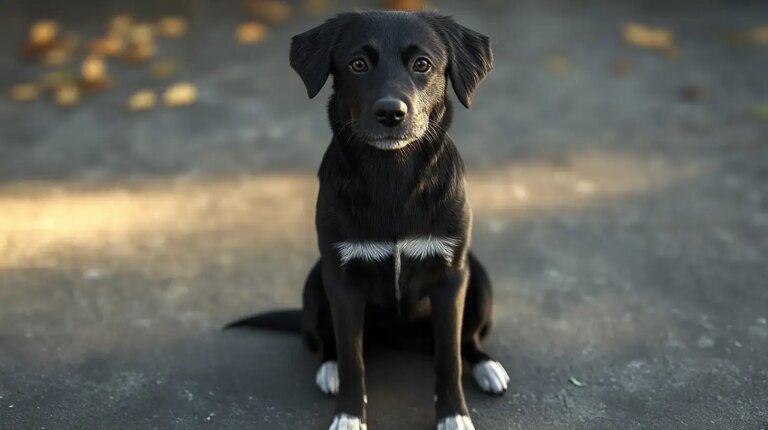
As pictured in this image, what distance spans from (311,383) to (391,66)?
4.27ft

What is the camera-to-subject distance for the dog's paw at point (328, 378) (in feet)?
10.9

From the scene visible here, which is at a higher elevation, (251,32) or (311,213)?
(251,32)

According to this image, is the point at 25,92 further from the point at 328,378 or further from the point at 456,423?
the point at 456,423

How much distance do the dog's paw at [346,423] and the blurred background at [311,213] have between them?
12 cm

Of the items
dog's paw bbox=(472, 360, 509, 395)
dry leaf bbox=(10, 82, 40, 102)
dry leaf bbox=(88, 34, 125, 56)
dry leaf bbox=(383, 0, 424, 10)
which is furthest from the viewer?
dry leaf bbox=(383, 0, 424, 10)

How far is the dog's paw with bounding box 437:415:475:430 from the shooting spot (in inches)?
121

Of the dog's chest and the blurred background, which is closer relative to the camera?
the dog's chest

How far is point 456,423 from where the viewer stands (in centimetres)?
308

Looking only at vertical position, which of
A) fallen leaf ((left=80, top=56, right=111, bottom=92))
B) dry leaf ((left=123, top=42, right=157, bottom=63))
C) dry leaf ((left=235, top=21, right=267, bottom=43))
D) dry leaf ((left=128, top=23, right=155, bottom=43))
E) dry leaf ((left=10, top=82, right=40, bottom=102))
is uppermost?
dry leaf ((left=235, top=21, right=267, bottom=43))

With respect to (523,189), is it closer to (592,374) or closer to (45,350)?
(592,374)

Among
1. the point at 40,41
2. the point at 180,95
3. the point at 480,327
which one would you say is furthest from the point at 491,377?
the point at 40,41

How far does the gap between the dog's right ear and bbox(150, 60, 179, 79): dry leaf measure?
3.46 m

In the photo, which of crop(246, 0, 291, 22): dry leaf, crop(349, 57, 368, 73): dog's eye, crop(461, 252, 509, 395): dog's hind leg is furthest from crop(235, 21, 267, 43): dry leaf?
crop(349, 57, 368, 73): dog's eye

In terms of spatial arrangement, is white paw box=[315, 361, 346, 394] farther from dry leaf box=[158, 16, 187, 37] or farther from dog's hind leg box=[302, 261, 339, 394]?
dry leaf box=[158, 16, 187, 37]
